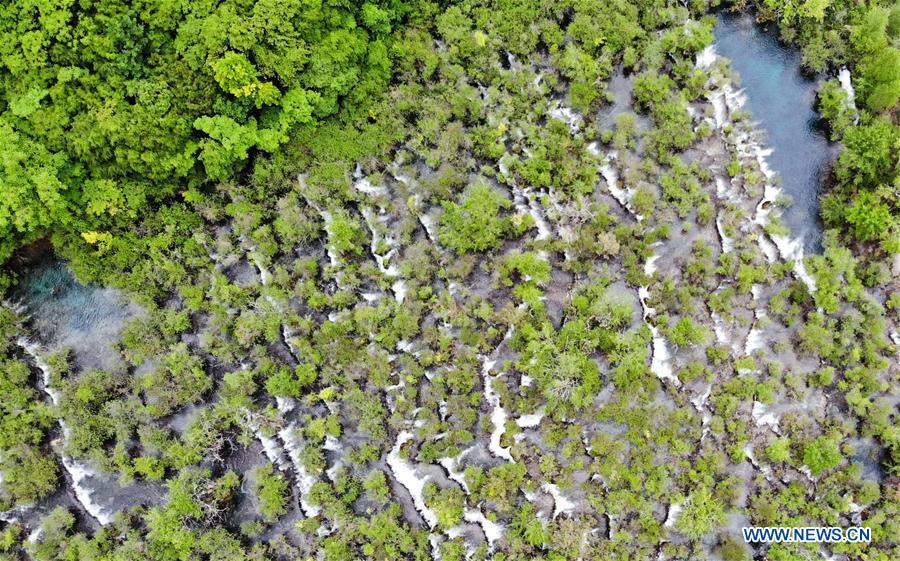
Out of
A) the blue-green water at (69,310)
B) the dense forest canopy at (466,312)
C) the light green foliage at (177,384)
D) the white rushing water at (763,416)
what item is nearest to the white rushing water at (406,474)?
the dense forest canopy at (466,312)

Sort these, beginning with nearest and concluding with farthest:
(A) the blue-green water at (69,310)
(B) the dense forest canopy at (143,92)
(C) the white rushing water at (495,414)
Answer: (B) the dense forest canopy at (143,92) < (C) the white rushing water at (495,414) < (A) the blue-green water at (69,310)

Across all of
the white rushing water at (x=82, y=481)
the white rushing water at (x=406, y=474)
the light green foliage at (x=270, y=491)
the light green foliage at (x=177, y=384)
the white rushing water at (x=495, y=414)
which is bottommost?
the white rushing water at (x=82, y=481)

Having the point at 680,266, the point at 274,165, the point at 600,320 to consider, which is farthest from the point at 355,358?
the point at 680,266

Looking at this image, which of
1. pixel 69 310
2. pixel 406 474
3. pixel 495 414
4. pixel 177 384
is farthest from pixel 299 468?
pixel 69 310

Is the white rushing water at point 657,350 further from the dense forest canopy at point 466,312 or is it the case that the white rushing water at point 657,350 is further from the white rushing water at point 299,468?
the white rushing water at point 299,468

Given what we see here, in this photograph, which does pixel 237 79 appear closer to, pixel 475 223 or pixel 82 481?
pixel 475 223

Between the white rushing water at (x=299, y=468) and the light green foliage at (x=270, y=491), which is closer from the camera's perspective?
the light green foliage at (x=270, y=491)

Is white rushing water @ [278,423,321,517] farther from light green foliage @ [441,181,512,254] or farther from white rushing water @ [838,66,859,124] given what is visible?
white rushing water @ [838,66,859,124]

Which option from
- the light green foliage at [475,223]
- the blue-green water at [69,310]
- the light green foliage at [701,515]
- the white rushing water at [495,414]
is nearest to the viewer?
the light green foliage at [701,515]
